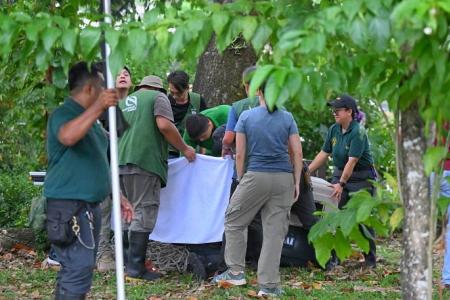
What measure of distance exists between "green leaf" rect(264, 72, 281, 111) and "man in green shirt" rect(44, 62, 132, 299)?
2.01m

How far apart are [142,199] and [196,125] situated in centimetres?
88

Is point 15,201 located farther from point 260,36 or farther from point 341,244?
point 260,36

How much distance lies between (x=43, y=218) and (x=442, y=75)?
5461 mm

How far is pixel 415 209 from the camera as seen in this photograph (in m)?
4.27

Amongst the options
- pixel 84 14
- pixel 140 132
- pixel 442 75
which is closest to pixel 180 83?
pixel 140 132

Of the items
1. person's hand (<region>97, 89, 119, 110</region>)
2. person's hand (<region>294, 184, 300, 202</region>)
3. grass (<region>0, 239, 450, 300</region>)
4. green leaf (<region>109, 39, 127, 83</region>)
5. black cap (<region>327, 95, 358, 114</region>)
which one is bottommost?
grass (<region>0, 239, 450, 300</region>)

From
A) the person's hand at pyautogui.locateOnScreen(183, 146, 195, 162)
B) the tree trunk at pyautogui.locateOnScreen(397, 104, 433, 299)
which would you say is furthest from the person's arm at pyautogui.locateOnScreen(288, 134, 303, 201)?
the tree trunk at pyautogui.locateOnScreen(397, 104, 433, 299)

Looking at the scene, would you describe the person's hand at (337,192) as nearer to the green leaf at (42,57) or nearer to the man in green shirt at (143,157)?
the man in green shirt at (143,157)

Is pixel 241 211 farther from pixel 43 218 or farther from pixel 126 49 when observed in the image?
pixel 126 49

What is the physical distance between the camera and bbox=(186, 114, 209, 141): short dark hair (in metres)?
8.38

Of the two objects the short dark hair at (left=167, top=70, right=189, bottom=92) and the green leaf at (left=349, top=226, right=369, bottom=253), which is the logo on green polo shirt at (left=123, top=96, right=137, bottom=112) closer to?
the short dark hair at (left=167, top=70, right=189, bottom=92)

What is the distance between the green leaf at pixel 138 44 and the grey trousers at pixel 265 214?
3.55 m

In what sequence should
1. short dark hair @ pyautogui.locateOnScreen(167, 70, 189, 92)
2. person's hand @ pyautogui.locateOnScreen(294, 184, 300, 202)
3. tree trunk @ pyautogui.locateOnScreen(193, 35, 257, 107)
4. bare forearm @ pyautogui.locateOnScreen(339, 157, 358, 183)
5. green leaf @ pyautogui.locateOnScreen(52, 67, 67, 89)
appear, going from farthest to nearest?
tree trunk @ pyautogui.locateOnScreen(193, 35, 257, 107) < short dark hair @ pyautogui.locateOnScreen(167, 70, 189, 92) < bare forearm @ pyautogui.locateOnScreen(339, 157, 358, 183) < person's hand @ pyautogui.locateOnScreen(294, 184, 300, 202) < green leaf @ pyautogui.locateOnScreen(52, 67, 67, 89)

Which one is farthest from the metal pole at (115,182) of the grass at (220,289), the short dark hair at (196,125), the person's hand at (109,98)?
the short dark hair at (196,125)
